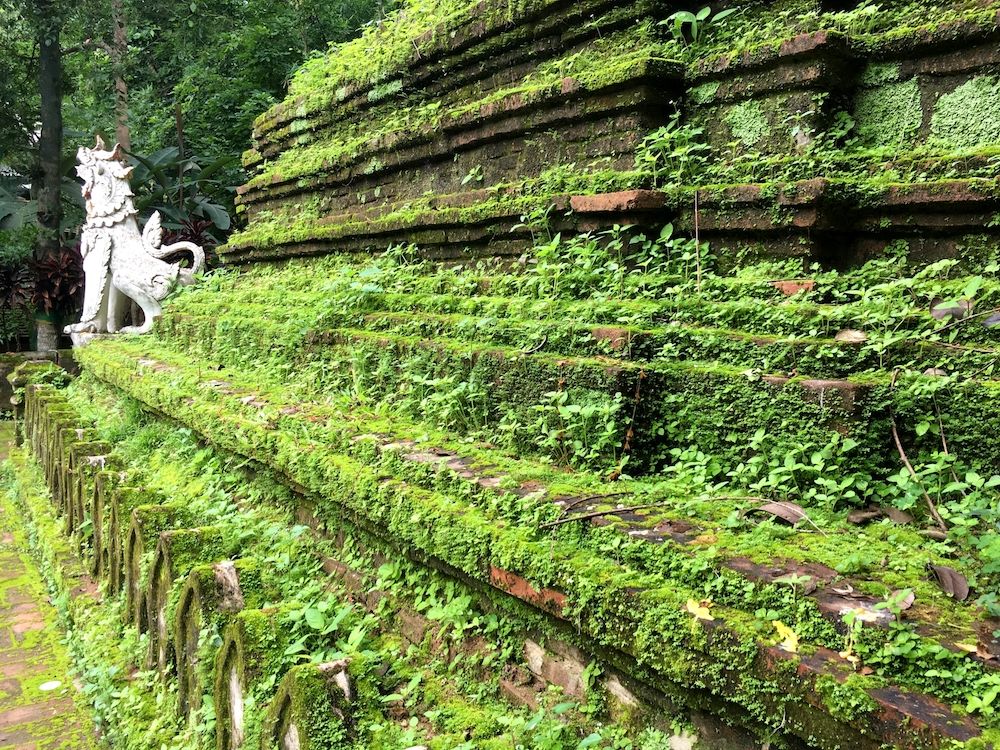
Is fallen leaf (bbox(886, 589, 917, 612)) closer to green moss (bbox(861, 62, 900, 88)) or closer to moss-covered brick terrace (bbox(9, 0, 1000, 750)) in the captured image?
moss-covered brick terrace (bbox(9, 0, 1000, 750))

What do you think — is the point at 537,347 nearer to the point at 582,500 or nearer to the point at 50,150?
the point at 582,500

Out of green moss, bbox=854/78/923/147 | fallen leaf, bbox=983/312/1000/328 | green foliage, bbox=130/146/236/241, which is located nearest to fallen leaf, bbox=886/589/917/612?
fallen leaf, bbox=983/312/1000/328

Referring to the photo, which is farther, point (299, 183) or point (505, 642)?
point (299, 183)

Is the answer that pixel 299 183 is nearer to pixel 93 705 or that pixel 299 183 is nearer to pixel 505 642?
pixel 93 705

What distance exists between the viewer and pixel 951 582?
1.46 meters

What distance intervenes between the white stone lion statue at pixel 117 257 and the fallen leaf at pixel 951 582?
7663mm

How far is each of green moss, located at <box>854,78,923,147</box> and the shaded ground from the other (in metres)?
3.40

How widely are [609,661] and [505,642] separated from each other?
0.39 metres

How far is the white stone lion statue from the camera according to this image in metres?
7.96

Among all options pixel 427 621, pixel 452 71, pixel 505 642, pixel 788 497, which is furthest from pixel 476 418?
pixel 452 71

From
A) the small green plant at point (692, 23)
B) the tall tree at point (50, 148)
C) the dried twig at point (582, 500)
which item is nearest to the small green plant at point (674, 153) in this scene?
the small green plant at point (692, 23)

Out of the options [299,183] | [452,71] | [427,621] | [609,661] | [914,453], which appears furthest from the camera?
[299,183]

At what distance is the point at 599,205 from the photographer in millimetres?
2984

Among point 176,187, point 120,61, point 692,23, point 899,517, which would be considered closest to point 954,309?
point 899,517
